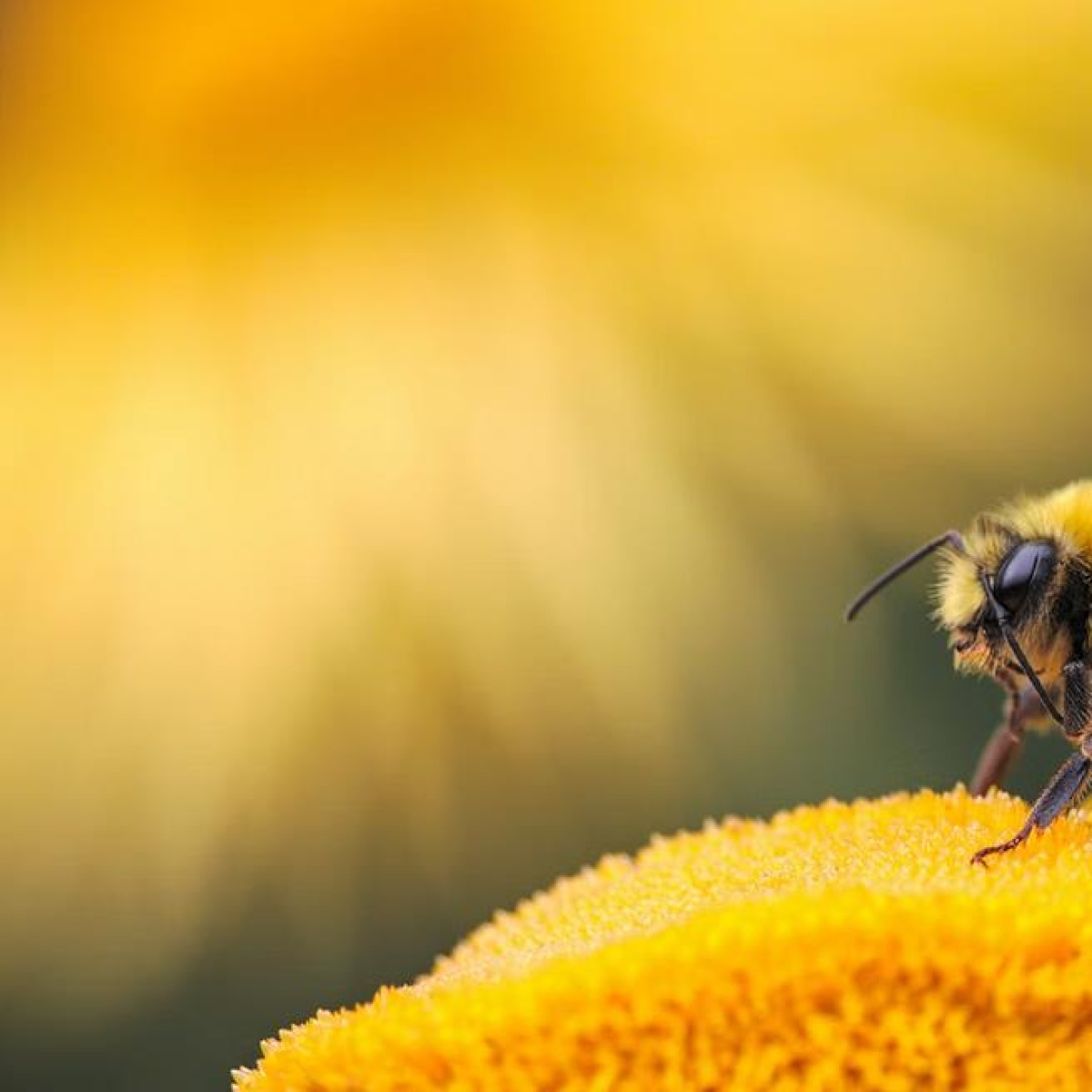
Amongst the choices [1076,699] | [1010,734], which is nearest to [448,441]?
[1010,734]

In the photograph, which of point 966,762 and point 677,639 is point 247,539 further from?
point 966,762

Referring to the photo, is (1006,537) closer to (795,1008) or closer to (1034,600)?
(1034,600)

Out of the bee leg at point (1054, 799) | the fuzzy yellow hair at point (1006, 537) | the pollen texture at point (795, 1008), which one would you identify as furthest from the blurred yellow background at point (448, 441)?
the pollen texture at point (795, 1008)

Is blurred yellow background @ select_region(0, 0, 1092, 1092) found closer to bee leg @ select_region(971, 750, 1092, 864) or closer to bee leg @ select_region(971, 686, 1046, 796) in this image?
bee leg @ select_region(971, 686, 1046, 796)

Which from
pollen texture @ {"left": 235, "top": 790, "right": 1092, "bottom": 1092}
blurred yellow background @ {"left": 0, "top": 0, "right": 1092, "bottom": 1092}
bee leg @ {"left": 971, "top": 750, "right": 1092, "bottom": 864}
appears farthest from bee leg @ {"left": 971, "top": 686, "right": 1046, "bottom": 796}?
pollen texture @ {"left": 235, "top": 790, "right": 1092, "bottom": 1092}

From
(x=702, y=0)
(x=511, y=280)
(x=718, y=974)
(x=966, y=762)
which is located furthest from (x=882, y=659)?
(x=718, y=974)

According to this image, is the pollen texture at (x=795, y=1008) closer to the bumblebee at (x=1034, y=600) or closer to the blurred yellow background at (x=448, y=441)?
the bumblebee at (x=1034, y=600)
